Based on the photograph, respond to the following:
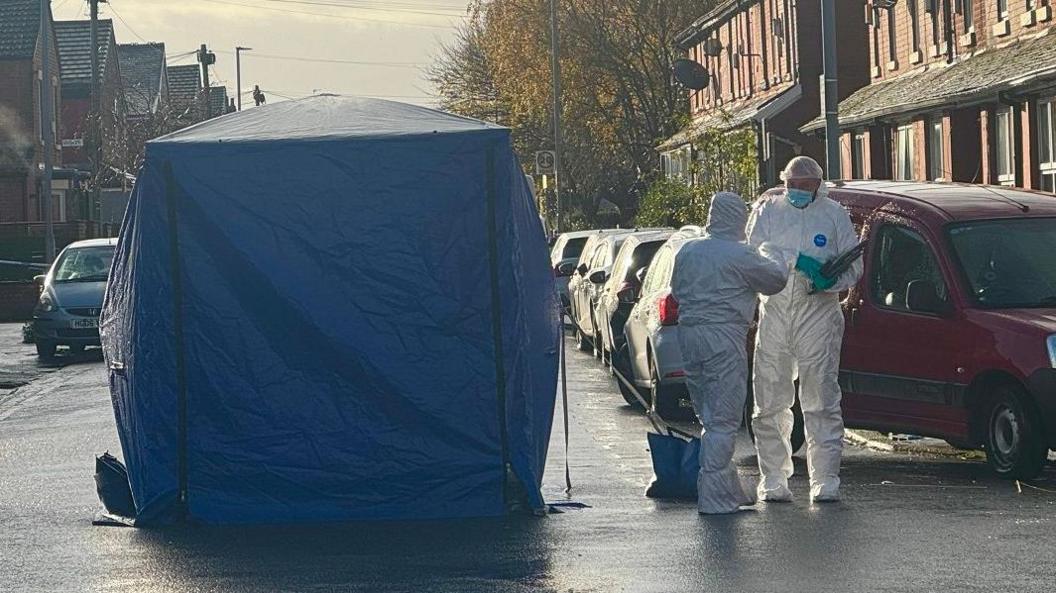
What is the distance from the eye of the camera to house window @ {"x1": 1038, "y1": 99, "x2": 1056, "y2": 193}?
28156mm

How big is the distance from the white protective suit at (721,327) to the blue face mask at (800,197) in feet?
1.67

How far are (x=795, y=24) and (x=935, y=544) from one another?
137ft

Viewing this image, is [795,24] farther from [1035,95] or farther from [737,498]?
[737,498]

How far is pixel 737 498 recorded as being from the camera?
10.4 meters

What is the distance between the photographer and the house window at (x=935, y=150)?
3434 cm

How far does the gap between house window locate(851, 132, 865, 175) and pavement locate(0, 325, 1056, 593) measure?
28681 millimetres

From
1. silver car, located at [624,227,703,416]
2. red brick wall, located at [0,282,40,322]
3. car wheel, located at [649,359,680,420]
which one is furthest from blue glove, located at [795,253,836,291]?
red brick wall, located at [0,282,40,322]

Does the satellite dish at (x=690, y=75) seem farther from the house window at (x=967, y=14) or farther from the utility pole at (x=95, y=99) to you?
the house window at (x=967, y=14)

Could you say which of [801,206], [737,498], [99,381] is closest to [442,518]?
[737,498]

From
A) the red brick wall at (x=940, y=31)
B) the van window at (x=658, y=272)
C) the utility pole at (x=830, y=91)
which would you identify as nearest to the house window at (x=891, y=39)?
the red brick wall at (x=940, y=31)

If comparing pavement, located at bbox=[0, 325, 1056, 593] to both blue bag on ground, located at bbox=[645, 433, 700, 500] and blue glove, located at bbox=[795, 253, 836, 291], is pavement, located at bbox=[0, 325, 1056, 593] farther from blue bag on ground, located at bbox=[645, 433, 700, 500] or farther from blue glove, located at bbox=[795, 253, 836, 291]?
blue glove, located at bbox=[795, 253, 836, 291]

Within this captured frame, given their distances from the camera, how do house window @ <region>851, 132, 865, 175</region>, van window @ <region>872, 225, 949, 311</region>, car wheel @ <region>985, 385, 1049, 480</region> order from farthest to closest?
house window @ <region>851, 132, 865, 175</region> → van window @ <region>872, 225, 949, 311</region> → car wheel @ <region>985, 385, 1049, 480</region>

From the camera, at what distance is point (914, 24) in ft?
125

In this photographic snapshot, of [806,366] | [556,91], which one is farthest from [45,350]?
[556,91]
